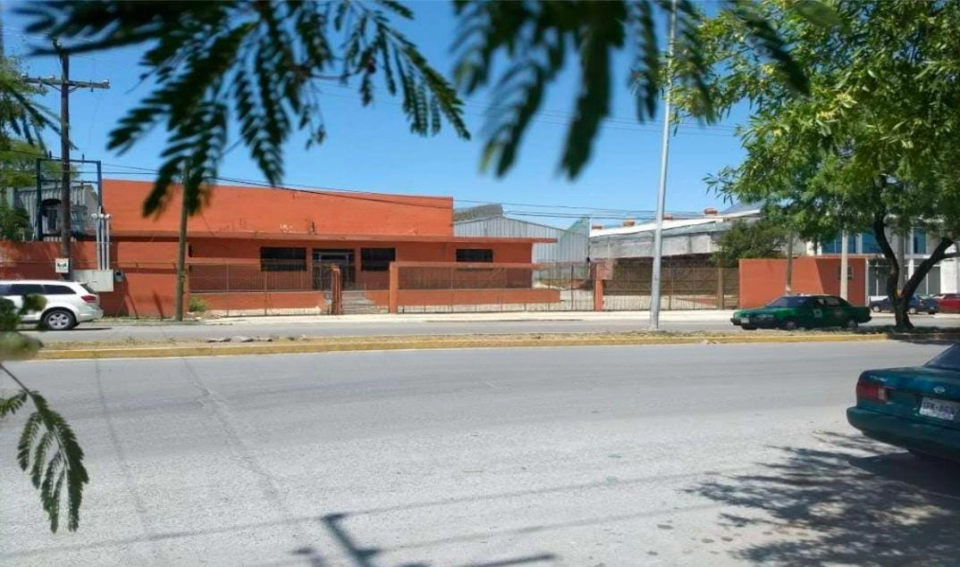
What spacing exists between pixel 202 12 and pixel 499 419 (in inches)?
299

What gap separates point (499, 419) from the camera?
8758mm

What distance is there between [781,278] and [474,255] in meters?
14.7

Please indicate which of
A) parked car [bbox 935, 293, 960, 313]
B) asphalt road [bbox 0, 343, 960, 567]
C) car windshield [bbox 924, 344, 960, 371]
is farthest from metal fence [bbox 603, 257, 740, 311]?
car windshield [bbox 924, 344, 960, 371]

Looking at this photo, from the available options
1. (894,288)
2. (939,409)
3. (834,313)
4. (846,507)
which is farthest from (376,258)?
(846,507)

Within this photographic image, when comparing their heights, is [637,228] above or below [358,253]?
above

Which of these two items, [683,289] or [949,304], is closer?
[683,289]

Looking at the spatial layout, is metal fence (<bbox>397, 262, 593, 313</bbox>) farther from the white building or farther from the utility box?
the white building

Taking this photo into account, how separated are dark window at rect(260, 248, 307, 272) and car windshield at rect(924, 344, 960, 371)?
97.5 feet

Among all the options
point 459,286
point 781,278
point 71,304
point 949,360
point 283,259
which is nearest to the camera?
point 949,360

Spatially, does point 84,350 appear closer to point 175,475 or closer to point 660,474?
point 175,475

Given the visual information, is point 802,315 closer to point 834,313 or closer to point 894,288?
point 834,313

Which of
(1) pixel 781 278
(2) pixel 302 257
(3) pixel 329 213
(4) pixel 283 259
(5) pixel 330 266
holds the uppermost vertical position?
(3) pixel 329 213

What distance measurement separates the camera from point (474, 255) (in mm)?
40312

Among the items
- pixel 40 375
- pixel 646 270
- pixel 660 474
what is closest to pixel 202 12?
pixel 660 474
